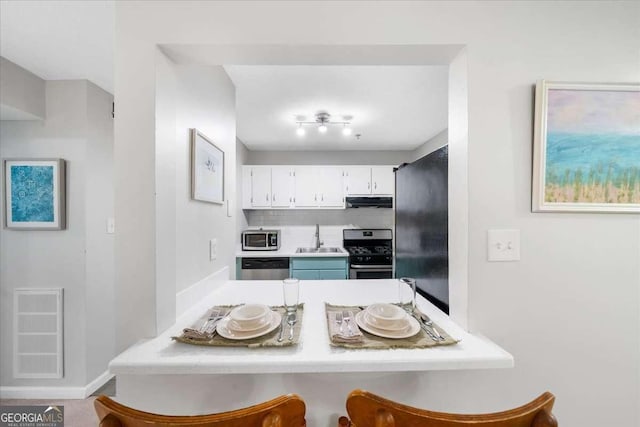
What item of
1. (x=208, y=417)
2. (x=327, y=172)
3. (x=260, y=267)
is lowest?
(x=260, y=267)

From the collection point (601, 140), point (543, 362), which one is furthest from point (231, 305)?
point (601, 140)

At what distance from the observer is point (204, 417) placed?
1.90 feet

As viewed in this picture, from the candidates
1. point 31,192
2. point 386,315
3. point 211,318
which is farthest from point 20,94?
point 386,315

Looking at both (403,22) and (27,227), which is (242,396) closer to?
(403,22)

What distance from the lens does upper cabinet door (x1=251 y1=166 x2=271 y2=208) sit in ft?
12.4

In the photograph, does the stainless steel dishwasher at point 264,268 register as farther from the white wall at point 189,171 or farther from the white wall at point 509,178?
the white wall at point 509,178

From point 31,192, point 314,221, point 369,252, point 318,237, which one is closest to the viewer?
point 31,192

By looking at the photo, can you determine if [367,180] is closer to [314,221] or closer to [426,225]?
[314,221]

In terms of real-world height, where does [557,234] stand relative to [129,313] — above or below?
above

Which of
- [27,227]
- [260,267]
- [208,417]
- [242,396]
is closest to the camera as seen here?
[208,417]

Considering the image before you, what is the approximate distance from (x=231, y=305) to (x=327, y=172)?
9.42 ft

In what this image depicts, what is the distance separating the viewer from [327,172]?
12.6 feet

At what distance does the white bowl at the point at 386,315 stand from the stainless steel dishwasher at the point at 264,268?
8.20 feet

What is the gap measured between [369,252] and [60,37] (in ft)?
11.5
